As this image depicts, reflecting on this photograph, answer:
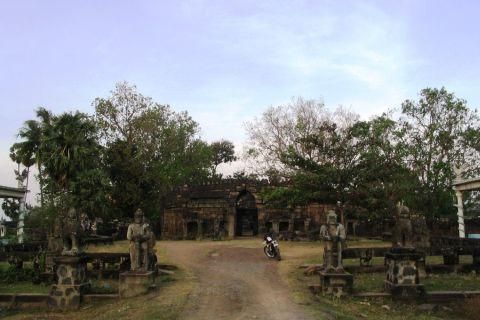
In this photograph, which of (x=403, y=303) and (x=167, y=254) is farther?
(x=167, y=254)

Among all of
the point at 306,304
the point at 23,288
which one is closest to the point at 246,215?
the point at 23,288

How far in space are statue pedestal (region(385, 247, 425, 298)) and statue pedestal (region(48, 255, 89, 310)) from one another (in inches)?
326

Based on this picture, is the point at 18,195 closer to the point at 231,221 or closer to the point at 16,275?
the point at 16,275

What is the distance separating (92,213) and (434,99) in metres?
22.4

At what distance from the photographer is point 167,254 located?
72.3 feet

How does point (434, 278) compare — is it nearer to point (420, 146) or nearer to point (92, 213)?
point (420, 146)

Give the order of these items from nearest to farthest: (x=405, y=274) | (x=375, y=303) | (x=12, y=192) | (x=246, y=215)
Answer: (x=375, y=303), (x=405, y=274), (x=12, y=192), (x=246, y=215)

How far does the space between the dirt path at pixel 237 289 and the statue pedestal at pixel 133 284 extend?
143 cm

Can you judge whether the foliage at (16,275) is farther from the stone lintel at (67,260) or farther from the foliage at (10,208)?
the foliage at (10,208)

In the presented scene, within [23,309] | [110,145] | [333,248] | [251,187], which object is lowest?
[23,309]

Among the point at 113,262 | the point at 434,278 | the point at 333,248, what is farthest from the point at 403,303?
the point at 113,262

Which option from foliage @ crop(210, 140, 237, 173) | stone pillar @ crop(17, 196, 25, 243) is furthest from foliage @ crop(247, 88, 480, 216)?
foliage @ crop(210, 140, 237, 173)

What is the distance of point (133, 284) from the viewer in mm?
12688

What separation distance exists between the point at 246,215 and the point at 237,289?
2310cm
